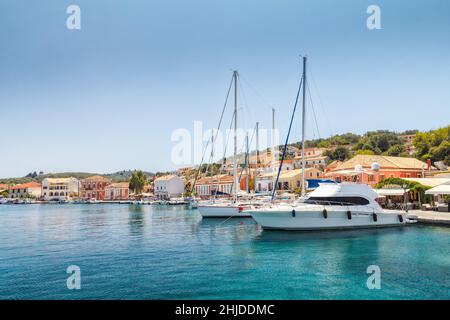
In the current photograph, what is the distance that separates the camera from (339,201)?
23.1 metres

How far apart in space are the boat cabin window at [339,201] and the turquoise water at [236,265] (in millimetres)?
1943

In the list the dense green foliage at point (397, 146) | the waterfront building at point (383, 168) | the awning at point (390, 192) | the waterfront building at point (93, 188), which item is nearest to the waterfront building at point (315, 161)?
the dense green foliage at point (397, 146)

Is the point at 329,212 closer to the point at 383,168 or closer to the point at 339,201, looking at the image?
the point at 339,201

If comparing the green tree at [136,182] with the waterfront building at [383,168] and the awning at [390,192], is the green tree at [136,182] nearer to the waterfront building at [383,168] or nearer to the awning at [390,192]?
the waterfront building at [383,168]

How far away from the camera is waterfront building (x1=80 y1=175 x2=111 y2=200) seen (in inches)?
4646

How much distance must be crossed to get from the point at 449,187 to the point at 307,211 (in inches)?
550

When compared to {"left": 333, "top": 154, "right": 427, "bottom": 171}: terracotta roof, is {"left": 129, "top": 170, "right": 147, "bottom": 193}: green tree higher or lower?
lower

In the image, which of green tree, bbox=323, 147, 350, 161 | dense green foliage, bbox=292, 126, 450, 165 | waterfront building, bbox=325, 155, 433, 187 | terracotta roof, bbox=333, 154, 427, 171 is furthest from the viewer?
green tree, bbox=323, 147, 350, 161

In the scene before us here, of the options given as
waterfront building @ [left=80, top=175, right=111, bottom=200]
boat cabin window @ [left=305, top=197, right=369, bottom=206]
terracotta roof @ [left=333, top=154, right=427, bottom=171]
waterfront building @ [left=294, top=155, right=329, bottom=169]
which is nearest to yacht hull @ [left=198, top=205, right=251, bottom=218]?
boat cabin window @ [left=305, top=197, right=369, bottom=206]

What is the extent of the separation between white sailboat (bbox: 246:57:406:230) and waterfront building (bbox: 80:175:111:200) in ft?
344

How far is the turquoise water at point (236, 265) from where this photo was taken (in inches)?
428

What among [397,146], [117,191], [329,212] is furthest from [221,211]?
[117,191]

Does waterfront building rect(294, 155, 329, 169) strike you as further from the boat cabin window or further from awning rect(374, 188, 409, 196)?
the boat cabin window

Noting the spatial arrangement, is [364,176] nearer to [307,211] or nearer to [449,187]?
[449,187]
